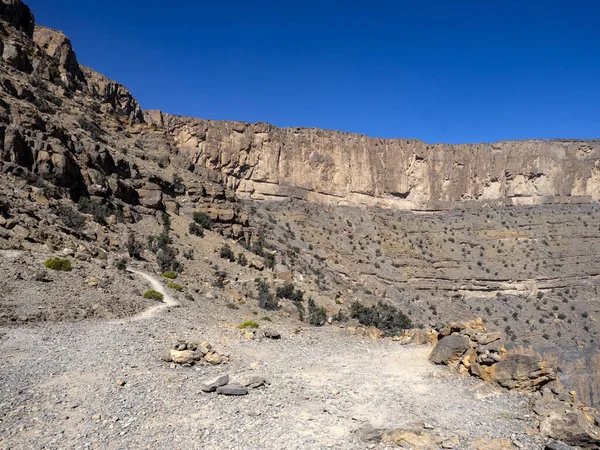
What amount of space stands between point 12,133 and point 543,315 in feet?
126

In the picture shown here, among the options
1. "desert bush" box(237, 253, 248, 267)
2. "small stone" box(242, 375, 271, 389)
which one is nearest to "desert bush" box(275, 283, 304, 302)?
"desert bush" box(237, 253, 248, 267)

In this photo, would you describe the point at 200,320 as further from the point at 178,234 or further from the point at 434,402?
the point at 178,234

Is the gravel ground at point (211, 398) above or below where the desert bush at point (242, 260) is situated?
below

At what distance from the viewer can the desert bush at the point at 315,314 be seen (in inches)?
737

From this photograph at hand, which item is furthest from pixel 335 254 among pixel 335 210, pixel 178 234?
pixel 178 234

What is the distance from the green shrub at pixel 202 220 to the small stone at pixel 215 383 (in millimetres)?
21054

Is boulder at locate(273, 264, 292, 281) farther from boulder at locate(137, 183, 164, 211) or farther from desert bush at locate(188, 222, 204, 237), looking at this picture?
boulder at locate(137, 183, 164, 211)

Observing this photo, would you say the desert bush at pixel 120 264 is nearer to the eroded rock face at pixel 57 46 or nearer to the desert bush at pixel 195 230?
the desert bush at pixel 195 230

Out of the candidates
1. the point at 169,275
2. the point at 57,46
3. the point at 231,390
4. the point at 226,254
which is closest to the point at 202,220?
the point at 226,254

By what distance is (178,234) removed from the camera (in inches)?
1016

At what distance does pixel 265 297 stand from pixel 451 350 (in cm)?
1091

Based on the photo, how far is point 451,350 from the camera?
11180 mm

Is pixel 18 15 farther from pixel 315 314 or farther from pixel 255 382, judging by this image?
pixel 255 382

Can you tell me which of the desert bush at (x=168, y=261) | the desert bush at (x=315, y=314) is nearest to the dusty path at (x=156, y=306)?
the desert bush at (x=168, y=261)
